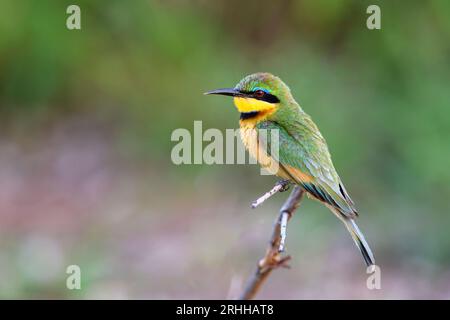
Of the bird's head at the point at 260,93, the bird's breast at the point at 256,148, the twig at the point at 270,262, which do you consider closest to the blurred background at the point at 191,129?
the bird's breast at the point at 256,148

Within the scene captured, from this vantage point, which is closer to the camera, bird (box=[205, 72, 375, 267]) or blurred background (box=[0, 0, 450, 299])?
bird (box=[205, 72, 375, 267])

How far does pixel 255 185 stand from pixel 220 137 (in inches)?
22.6

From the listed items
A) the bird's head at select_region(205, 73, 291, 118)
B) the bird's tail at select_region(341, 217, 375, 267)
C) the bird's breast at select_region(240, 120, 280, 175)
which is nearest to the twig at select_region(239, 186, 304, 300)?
the bird's tail at select_region(341, 217, 375, 267)

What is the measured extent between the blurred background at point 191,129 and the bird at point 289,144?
1411 mm

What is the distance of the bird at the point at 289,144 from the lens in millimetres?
2340

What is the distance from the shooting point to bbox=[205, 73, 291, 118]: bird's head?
8.39 feet

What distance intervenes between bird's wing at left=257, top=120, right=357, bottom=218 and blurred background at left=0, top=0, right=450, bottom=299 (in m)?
1.48

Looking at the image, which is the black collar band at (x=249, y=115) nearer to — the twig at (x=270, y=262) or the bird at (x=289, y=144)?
the bird at (x=289, y=144)

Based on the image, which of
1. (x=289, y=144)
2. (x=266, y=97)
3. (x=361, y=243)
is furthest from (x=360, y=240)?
(x=266, y=97)

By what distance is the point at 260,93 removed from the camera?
8.42 feet

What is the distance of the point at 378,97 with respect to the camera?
15.1 ft

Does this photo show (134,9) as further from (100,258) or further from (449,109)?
(449,109)

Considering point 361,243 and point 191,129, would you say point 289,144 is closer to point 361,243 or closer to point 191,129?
point 361,243

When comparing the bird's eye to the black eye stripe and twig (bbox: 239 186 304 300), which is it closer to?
the black eye stripe
